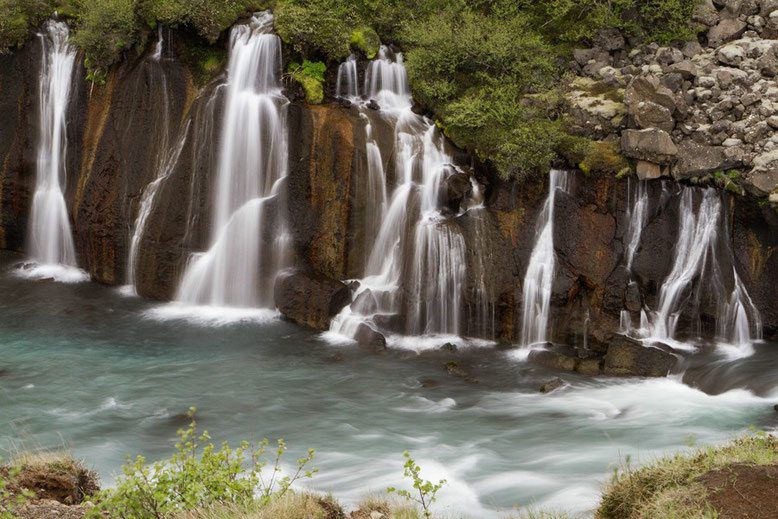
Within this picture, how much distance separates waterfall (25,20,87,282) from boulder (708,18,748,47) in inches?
702

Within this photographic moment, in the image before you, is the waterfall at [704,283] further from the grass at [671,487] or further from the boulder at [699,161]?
the grass at [671,487]

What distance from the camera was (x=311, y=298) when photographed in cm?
1683

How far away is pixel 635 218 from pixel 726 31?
19.0ft

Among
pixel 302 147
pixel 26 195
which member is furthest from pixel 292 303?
pixel 26 195

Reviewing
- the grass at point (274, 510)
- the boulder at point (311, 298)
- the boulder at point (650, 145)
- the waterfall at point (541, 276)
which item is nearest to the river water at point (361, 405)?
the boulder at point (311, 298)

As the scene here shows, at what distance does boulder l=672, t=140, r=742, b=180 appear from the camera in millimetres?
15398

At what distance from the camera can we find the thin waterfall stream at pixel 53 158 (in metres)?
20.6

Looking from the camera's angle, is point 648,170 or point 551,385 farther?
point 648,170

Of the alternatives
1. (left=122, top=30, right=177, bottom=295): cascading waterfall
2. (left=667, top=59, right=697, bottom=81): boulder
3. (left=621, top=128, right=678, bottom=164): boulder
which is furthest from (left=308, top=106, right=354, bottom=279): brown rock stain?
(left=667, top=59, right=697, bottom=81): boulder

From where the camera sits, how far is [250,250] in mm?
17922

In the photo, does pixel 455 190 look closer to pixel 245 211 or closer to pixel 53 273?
pixel 245 211

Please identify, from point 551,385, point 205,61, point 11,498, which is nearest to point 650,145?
point 551,385

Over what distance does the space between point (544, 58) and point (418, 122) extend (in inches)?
147

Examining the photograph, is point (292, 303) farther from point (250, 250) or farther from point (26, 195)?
point (26, 195)
